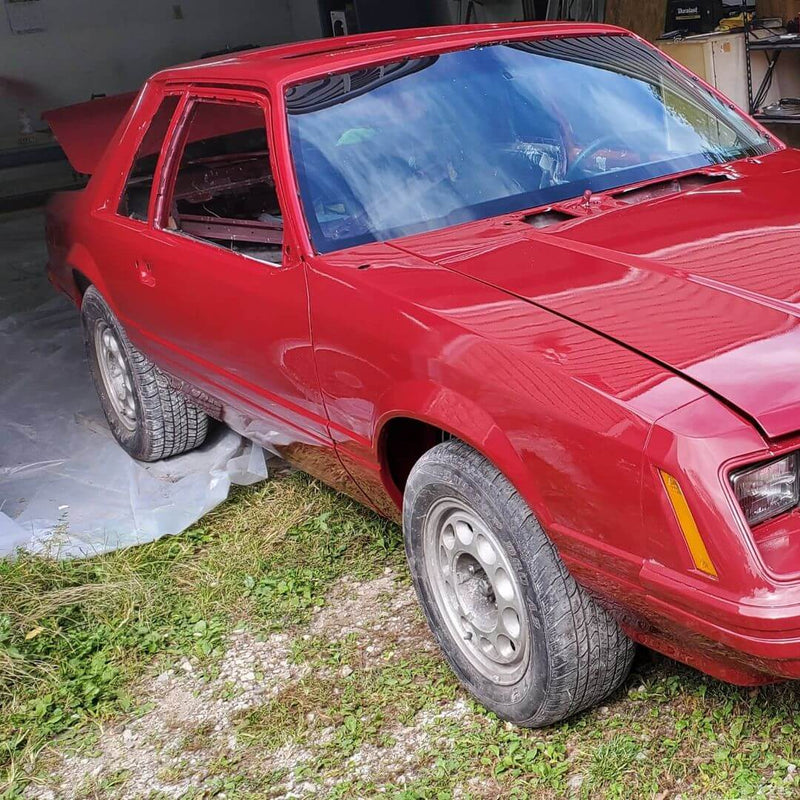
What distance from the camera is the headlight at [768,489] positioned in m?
1.95

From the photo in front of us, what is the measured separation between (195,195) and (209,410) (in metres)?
0.77

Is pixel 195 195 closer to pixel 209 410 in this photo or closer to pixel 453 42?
pixel 209 410

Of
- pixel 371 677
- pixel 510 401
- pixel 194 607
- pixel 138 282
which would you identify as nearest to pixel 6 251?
pixel 138 282

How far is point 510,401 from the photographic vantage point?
222cm

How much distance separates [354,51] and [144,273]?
3.65ft

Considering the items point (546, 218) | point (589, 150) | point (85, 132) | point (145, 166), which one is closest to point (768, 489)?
point (546, 218)

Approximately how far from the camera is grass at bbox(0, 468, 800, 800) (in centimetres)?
247

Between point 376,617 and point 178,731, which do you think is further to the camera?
point 376,617

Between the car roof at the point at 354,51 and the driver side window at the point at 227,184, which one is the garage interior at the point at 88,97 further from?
the car roof at the point at 354,51

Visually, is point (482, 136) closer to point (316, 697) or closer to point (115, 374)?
point (316, 697)

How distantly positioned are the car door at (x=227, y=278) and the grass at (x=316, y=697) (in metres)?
0.49

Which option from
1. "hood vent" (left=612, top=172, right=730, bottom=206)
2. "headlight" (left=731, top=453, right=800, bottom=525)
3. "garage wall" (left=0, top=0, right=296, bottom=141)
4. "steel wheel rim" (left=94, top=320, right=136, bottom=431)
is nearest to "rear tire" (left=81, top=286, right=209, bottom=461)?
"steel wheel rim" (left=94, top=320, right=136, bottom=431)

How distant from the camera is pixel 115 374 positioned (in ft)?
15.3

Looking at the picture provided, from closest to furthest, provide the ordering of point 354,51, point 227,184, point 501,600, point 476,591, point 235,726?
1. point 501,600
2. point 476,591
3. point 235,726
4. point 354,51
5. point 227,184
